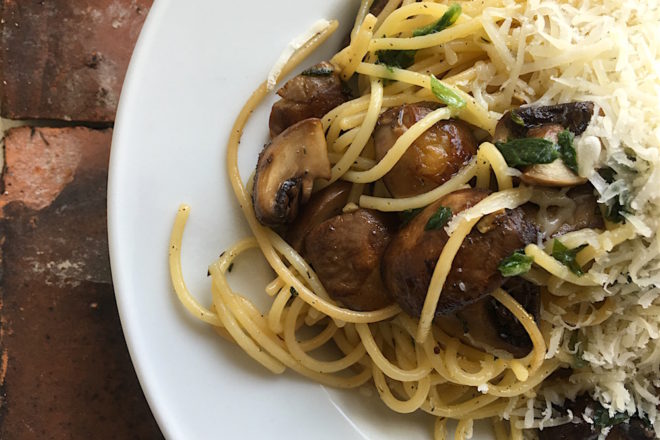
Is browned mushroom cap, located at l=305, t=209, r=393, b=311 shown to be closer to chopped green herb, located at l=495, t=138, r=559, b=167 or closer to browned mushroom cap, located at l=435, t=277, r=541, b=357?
browned mushroom cap, located at l=435, t=277, r=541, b=357

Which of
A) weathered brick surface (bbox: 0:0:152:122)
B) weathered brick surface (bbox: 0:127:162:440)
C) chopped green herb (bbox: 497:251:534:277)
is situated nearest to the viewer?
chopped green herb (bbox: 497:251:534:277)

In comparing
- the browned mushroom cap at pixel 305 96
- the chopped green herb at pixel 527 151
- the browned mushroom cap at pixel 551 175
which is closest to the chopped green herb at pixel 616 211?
the browned mushroom cap at pixel 551 175

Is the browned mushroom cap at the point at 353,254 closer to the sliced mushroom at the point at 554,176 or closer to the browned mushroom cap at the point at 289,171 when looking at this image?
the browned mushroom cap at the point at 289,171

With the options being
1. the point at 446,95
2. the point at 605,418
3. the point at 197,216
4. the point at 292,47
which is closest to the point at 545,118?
the point at 446,95

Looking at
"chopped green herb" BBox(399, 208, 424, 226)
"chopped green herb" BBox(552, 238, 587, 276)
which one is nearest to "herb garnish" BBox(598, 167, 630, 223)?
"chopped green herb" BBox(552, 238, 587, 276)

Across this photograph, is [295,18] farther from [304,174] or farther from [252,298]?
[252,298]

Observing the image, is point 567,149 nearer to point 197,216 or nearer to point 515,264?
point 515,264
